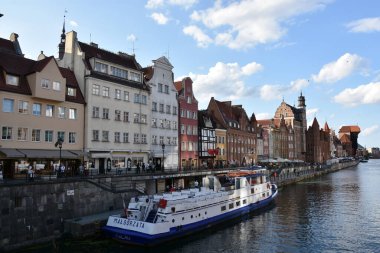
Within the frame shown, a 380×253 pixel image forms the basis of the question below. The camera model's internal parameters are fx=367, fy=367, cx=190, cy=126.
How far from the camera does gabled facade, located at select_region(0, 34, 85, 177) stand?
39938 millimetres

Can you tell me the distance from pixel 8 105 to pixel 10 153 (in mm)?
5396

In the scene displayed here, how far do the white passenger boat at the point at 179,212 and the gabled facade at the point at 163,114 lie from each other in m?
18.1

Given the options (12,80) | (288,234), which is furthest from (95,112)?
(288,234)

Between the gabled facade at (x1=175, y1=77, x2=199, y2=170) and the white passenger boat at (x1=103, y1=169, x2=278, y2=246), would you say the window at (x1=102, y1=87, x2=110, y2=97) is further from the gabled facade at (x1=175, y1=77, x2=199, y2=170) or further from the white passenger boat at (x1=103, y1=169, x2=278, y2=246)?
the gabled facade at (x1=175, y1=77, x2=199, y2=170)

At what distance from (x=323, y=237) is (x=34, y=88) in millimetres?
34264

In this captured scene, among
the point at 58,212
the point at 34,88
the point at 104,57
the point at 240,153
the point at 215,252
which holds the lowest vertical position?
the point at 215,252

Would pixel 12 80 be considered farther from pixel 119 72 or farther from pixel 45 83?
pixel 119 72

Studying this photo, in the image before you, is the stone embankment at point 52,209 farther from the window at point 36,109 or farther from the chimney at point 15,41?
the chimney at point 15,41

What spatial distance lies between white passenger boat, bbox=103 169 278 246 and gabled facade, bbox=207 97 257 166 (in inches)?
1440

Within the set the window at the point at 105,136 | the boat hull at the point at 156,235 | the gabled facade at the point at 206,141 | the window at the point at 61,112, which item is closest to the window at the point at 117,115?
the window at the point at 105,136

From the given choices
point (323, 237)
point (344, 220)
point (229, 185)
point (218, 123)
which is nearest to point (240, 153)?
point (218, 123)

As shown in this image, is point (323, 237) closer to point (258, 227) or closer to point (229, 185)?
point (258, 227)

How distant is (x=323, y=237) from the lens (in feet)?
113

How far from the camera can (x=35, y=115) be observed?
1673 inches
